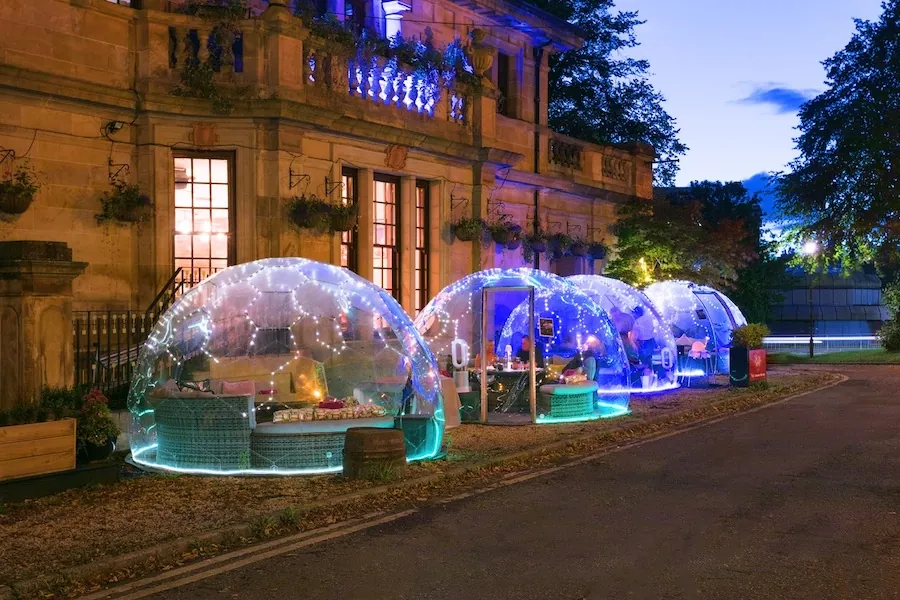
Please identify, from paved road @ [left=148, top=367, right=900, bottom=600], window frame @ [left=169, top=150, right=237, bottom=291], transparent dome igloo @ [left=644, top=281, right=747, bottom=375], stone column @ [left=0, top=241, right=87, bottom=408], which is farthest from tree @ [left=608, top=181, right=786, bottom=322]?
stone column @ [left=0, top=241, right=87, bottom=408]

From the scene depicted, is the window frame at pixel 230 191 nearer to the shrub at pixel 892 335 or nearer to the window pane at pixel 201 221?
the window pane at pixel 201 221

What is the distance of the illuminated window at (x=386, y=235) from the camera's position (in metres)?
20.0

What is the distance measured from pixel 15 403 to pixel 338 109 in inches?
345

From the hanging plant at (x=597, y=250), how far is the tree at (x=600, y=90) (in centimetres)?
895

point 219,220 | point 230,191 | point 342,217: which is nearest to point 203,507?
point 219,220

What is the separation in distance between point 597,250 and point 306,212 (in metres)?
12.2

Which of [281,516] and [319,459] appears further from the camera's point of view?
[319,459]

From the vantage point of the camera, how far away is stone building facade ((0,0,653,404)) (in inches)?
579

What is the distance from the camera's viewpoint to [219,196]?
54.8ft

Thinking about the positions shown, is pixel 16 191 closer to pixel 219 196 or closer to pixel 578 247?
pixel 219 196

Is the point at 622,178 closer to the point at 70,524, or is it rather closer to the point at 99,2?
the point at 99,2

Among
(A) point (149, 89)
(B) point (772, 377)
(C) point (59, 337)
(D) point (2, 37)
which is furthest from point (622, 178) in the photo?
(C) point (59, 337)

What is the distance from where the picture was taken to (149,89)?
1566cm

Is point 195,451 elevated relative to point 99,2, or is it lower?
lower
